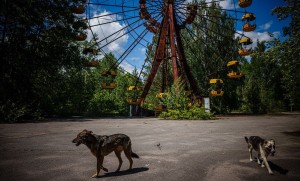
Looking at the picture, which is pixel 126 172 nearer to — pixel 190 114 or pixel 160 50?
pixel 190 114

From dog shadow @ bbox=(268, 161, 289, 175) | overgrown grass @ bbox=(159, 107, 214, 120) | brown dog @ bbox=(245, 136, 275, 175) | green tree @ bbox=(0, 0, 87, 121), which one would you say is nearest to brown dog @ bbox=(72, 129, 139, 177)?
brown dog @ bbox=(245, 136, 275, 175)

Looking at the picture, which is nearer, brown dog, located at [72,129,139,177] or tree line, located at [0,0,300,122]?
brown dog, located at [72,129,139,177]

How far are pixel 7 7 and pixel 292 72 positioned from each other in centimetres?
1992

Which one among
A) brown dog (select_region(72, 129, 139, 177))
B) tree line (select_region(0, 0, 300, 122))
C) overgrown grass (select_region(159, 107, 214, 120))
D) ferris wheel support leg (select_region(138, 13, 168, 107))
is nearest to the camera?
brown dog (select_region(72, 129, 139, 177))

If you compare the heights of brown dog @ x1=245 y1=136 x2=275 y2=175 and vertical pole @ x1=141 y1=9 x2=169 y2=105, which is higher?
vertical pole @ x1=141 y1=9 x2=169 y2=105

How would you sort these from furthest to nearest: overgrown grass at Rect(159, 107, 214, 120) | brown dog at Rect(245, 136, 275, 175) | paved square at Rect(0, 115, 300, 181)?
overgrown grass at Rect(159, 107, 214, 120) → brown dog at Rect(245, 136, 275, 175) → paved square at Rect(0, 115, 300, 181)

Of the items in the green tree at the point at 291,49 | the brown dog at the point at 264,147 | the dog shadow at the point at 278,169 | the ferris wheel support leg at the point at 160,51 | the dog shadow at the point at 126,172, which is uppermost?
the ferris wheel support leg at the point at 160,51

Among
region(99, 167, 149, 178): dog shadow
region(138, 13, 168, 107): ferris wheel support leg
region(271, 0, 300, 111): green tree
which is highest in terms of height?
region(138, 13, 168, 107): ferris wheel support leg

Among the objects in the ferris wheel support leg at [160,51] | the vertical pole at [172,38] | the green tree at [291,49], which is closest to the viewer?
the green tree at [291,49]

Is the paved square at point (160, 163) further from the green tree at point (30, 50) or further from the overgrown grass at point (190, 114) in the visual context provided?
the green tree at point (30, 50)

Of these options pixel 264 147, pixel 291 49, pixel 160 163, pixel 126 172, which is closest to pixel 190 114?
pixel 291 49

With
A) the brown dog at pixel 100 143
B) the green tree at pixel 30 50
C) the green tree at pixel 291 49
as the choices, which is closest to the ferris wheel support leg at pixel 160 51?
the green tree at pixel 30 50

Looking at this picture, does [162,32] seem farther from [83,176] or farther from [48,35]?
[83,176]

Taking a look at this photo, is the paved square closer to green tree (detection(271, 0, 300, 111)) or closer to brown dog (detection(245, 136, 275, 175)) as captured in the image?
brown dog (detection(245, 136, 275, 175))
